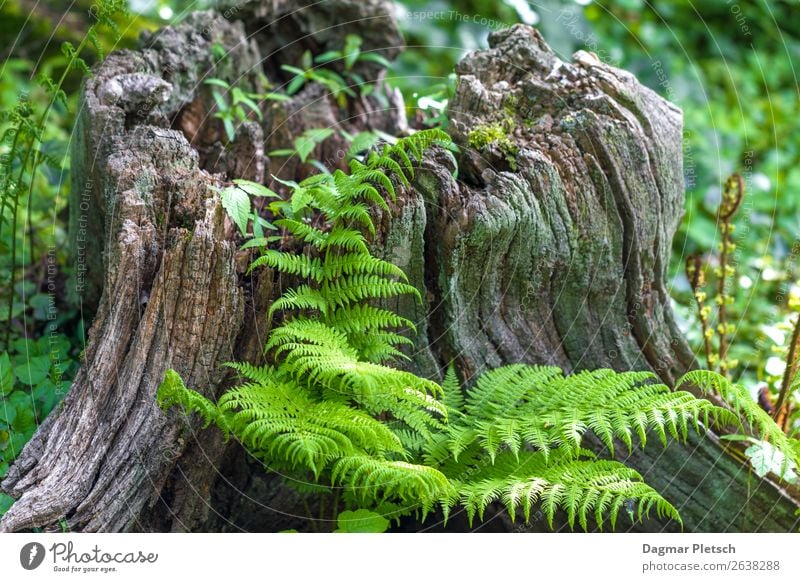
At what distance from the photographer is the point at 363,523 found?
103 inches

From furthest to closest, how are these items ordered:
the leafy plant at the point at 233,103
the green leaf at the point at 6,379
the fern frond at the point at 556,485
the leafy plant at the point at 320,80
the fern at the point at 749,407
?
the leafy plant at the point at 320,80 < the leafy plant at the point at 233,103 < the green leaf at the point at 6,379 < the fern at the point at 749,407 < the fern frond at the point at 556,485

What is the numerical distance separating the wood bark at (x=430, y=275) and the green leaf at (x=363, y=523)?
1.08 feet

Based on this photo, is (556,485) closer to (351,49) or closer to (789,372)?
(789,372)

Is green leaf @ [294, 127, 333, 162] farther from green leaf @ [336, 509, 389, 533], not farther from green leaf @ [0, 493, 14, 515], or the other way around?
green leaf @ [0, 493, 14, 515]

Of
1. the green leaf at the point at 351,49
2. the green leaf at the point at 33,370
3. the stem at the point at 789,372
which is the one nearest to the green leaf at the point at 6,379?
the green leaf at the point at 33,370

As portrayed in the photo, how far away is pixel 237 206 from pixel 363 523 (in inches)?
48.1

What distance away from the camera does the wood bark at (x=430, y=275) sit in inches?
105

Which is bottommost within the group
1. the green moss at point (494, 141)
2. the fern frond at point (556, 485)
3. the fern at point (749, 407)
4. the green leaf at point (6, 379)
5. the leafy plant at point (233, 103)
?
the fern frond at point (556, 485)

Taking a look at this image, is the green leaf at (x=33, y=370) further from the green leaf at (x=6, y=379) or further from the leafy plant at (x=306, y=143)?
the leafy plant at (x=306, y=143)

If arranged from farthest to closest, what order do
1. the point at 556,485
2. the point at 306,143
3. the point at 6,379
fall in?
the point at 306,143 < the point at 6,379 < the point at 556,485

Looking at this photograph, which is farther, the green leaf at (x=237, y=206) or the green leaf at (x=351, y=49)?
the green leaf at (x=351, y=49)

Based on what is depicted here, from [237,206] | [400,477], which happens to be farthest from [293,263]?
[400,477]

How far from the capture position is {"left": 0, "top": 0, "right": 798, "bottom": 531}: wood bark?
2672mm
